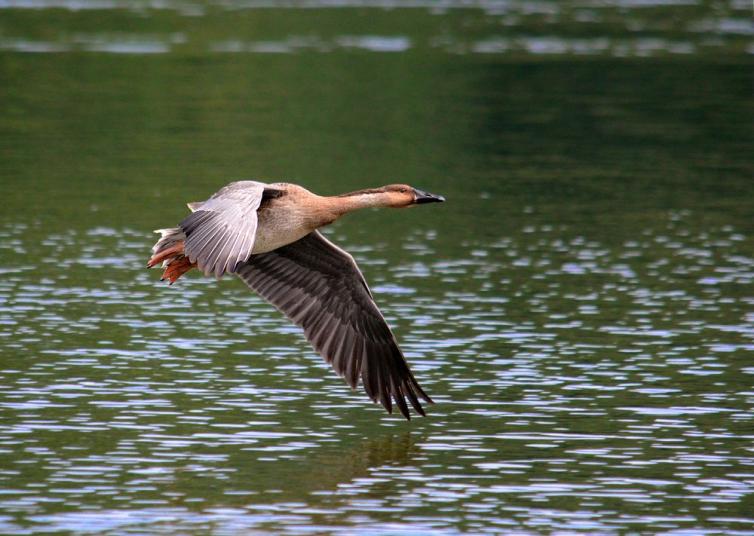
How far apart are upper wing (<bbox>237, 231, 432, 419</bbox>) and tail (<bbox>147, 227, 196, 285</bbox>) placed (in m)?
1.40

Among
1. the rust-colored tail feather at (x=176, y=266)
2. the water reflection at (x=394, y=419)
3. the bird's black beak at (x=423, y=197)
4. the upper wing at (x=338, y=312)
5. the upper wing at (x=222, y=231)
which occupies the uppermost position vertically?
the bird's black beak at (x=423, y=197)

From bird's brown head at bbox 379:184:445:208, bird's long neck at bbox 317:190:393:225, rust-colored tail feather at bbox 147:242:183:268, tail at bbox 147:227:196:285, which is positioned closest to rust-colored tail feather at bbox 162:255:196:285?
tail at bbox 147:227:196:285

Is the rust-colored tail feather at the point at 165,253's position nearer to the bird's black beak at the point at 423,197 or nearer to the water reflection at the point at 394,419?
the water reflection at the point at 394,419

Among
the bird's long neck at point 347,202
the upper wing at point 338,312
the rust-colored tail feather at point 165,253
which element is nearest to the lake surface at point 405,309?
the upper wing at point 338,312

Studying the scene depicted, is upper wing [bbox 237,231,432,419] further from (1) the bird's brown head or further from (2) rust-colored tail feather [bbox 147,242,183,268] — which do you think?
(2) rust-colored tail feather [bbox 147,242,183,268]

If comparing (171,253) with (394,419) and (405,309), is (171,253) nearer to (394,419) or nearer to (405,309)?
(394,419)

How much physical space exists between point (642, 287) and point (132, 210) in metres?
11.6

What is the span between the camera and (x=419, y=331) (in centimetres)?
2317

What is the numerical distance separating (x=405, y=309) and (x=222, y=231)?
942cm

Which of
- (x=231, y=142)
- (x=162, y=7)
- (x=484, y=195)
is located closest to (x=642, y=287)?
(x=484, y=195)

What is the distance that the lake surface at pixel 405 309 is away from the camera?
1552cm

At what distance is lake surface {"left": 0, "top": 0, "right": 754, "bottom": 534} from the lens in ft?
50.9

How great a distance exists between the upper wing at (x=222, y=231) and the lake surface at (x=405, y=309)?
7.38ft

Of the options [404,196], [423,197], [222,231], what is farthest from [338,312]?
[222,231]
